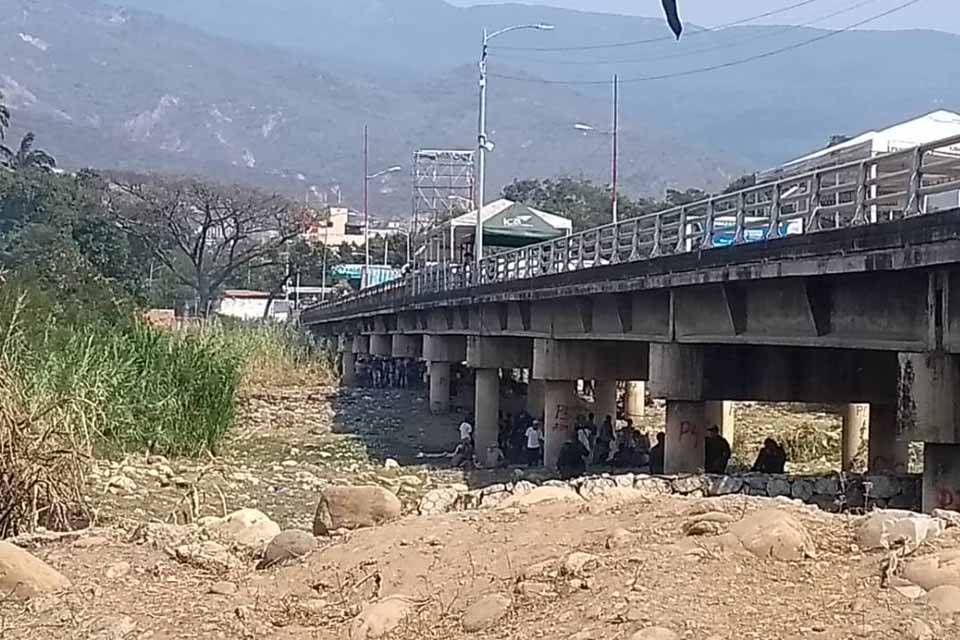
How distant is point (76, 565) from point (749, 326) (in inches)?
436

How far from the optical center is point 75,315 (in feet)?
114

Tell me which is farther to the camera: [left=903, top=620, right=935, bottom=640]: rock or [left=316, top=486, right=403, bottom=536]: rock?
[left=316, top=486, right=403, bottom=536]: rock

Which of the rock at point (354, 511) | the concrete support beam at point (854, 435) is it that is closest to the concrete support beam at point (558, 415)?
the concrete support beam at point (854, 435)

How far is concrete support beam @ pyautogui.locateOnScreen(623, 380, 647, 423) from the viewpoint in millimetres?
42094

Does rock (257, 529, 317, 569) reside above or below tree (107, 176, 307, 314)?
below

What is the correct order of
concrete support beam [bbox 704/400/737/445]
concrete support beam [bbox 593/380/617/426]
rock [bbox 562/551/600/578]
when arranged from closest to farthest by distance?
rock [bbox 562/551/600/578] → concrete support beam [bbox 704/400/737/445] → concrete support beam [bbox 593/380/617/426]

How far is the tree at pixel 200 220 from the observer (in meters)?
95.8

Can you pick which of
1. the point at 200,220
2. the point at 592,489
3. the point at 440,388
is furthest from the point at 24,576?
the point at 200,220

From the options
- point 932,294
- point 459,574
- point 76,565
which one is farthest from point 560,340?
point 459,574

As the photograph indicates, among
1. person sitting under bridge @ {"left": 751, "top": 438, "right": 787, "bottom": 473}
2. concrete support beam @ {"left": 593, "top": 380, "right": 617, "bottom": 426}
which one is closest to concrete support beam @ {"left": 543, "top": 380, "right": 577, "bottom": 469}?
concrete support beam @ {"left": 593, "top": 380, "right": 617, "bottom": 426}

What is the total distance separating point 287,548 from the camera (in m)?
11.0

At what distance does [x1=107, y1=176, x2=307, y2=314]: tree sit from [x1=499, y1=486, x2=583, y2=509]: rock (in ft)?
269

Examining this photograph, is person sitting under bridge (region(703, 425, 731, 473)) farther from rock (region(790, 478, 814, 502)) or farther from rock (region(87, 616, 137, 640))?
rock (region(87, 616, 137, 640))

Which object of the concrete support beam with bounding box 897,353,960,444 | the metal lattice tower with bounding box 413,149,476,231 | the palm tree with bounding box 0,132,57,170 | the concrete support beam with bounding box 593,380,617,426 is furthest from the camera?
the palm tree with bounding box 0,132,57,170
